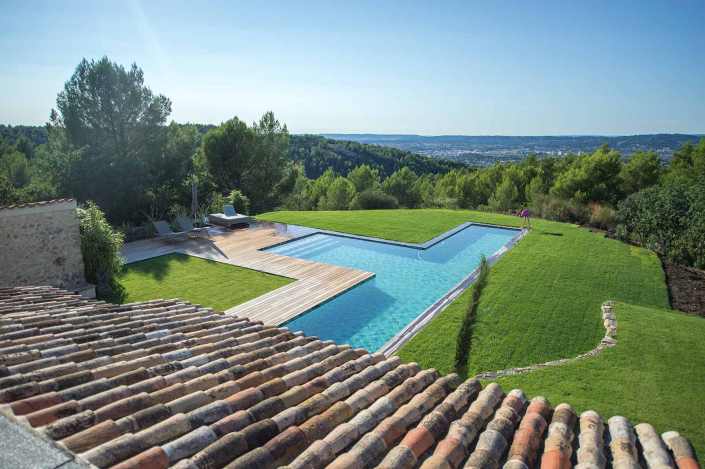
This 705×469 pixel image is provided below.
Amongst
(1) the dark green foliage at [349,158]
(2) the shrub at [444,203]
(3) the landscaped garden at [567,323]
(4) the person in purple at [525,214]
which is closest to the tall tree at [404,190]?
(2) the shrub at [444,203]

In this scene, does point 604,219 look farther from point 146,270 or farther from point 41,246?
point 41,246

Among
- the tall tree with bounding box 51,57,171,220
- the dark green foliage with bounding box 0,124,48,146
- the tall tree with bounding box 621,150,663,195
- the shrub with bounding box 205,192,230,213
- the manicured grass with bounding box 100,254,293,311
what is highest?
the dark green foliage with bounding box 0,124,48,146

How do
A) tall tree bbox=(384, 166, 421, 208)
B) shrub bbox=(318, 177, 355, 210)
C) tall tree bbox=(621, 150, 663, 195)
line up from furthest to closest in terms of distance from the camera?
1. tall tree bbox=(384, 166, 421, 208)
2. shrub bbox=(318, 177, 355, 210)
3. tall tree bbox=(621, 150, 663, 195)

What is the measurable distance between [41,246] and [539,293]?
37.4ft

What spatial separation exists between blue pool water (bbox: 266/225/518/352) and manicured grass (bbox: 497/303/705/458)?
3.13 m

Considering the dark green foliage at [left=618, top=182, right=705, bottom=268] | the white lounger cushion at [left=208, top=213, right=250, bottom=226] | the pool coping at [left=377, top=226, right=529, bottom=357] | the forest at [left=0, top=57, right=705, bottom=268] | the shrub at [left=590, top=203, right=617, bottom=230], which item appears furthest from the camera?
the shrub at [left=590, top=203, right=617, bottom=230]

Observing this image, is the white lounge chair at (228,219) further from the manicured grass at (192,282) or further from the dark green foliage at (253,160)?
the dark green foliage at (253,160)

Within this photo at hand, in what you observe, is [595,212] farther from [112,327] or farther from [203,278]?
[112,327]

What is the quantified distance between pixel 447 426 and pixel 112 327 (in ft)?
11.4

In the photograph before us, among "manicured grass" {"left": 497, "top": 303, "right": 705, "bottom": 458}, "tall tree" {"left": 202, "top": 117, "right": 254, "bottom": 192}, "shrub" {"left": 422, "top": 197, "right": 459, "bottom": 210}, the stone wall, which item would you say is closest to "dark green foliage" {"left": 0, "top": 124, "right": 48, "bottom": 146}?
"tall tree" {"left": 202, "top": 117, "right": 254, "bottom": 192}

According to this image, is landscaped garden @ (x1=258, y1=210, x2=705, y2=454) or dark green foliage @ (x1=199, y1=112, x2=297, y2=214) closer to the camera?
landscaped garden @ (x1=258, y1=210, x2=705, y2=454)

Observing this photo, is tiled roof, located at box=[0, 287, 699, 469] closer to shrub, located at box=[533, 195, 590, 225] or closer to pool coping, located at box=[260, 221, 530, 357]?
pool coping, located at box=[260, 221, 530, 357]

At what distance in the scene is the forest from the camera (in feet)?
51.6

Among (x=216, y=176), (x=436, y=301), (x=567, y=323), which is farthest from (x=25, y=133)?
(x=567, y=323)
